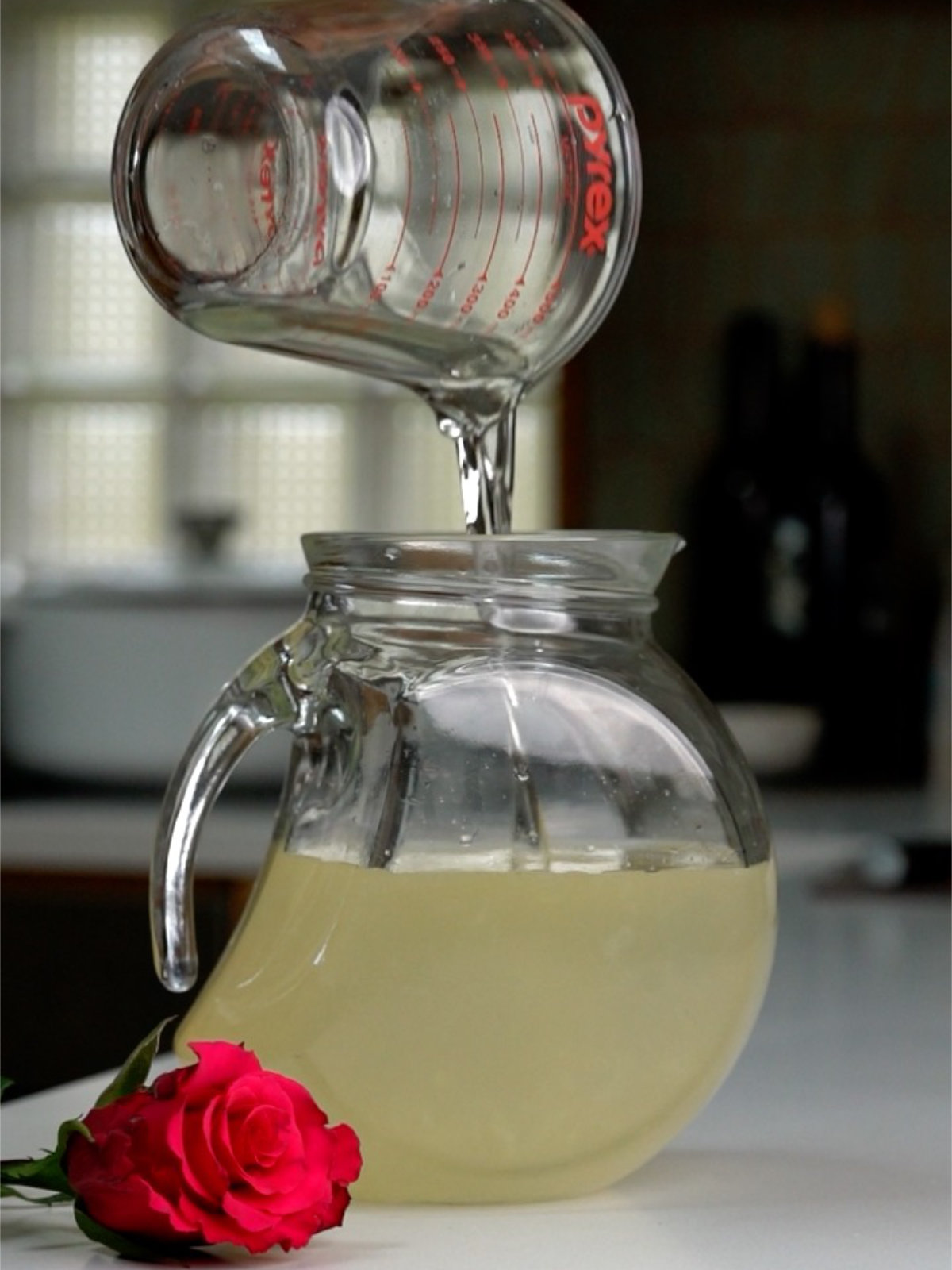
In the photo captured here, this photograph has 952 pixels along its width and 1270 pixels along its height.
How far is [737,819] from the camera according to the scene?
0.46 metres

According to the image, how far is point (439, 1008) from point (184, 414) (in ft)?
6.64

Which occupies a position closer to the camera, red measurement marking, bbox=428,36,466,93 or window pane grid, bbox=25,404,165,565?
red measurement marking, bbox=428,36,466,93

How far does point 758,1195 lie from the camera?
0.46 m

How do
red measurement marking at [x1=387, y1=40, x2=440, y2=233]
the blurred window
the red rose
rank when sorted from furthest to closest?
the blurred window < red measurement marking at [x1=387, y1=40, x2=440, y2=233] < the red rose

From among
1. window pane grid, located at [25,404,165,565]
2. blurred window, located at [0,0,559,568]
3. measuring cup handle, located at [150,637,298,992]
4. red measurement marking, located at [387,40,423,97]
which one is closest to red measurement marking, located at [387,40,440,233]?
red measurement marking, located at [387,40,423,97]

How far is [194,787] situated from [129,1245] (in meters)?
0.10

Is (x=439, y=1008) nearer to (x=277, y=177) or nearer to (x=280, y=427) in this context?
(x=277, y=177)

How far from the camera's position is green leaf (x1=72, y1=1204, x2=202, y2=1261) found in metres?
0.39

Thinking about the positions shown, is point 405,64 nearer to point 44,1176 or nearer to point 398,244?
point 398,244

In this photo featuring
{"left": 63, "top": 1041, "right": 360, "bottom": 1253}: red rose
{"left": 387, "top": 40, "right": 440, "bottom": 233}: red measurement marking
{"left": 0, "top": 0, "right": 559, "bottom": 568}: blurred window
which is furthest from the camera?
{"left": 0, "top": 0, "right": 559, "bottom": 568}: blurred window

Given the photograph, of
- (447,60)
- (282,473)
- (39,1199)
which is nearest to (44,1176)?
(39,1199)

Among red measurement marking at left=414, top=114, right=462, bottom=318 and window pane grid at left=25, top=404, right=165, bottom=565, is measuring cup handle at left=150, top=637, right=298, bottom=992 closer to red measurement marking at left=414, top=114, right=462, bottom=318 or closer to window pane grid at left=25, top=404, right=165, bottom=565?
red measurement marking at left=414, top=114, right=462, bottom=318

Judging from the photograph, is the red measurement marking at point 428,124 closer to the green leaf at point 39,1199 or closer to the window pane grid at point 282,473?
the green leaf at point 39,1199

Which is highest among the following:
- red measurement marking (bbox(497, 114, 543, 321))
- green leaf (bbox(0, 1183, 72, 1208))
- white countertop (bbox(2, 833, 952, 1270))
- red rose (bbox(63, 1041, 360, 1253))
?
red measurement marking (bbox(497, 114, 543, 321))
